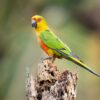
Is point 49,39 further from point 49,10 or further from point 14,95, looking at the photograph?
point 49,10

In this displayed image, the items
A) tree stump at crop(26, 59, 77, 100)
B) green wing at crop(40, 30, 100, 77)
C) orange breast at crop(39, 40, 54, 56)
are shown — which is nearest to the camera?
tree stump at crop(26, 59, 77, 100)

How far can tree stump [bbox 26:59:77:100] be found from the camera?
832 cm

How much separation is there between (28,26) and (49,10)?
0.66m

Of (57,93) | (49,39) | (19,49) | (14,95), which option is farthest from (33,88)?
(19,49)

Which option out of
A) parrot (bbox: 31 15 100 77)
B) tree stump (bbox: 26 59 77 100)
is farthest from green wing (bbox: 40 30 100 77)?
tree stump (bbox: 26 59 77 100)

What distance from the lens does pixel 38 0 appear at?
20156 mm

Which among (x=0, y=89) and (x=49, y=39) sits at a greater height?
(x=0, y=89)

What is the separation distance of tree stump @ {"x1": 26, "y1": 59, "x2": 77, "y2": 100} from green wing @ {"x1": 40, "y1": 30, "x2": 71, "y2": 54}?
0.52 meters

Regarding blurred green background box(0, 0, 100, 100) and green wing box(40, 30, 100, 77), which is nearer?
green wing box(40, 30, 100, 77)

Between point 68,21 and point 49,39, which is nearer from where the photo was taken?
point 49,39

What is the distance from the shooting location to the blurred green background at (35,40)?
15797mm

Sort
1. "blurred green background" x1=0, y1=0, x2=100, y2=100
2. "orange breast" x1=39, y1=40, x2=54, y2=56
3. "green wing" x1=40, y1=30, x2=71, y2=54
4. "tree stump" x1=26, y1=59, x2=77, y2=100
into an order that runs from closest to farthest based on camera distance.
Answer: "tree stump" x1=26, y1=59, x2=77, y2=100 < "green wing" x1=40, y1=30, x2=71, y2=54 < "orange breast" x1=39, y1=40, x2=54, y2=56 < "blurred green background" x1=0, y1=0, x2=100, y2=100

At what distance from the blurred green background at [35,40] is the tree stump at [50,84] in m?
5.15

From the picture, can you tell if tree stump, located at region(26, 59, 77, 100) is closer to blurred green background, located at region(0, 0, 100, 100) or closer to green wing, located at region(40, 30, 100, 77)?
green wing, located at region(40, 30, 100, 77)
